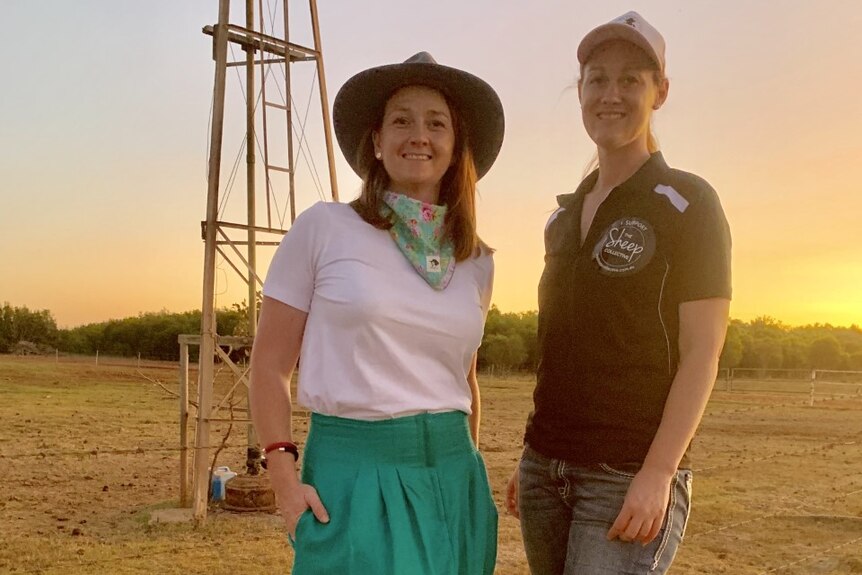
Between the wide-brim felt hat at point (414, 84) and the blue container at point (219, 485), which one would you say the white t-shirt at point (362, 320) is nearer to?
the wide-brim felt hat at point (414, 84)

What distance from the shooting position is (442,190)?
1.90 meters

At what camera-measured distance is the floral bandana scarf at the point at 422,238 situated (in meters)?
1.71

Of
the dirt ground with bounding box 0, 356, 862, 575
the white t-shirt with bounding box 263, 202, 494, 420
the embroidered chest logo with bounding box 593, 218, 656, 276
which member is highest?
the embroidered chest logo with bounding box 593, 218, 656, 276

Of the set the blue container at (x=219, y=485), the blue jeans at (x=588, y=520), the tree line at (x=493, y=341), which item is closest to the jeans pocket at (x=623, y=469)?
the blue jeans at (x=588, y=520)

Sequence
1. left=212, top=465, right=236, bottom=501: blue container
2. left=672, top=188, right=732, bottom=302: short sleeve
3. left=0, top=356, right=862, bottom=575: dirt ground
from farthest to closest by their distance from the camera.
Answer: left=212, top=465, right=236, bottom=501: blue container
left=0, top=356, right=862, bottom=575: dirt ground
left=672, top=188, right=732, bottom=302: short sleeve

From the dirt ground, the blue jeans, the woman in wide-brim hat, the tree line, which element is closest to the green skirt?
the woman in wide-brim hat

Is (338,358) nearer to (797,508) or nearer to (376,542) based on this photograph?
(376,542)

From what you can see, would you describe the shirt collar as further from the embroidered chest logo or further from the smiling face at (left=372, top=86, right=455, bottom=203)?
the smiling face at (left=372, top=86, right=455, bottom=203)

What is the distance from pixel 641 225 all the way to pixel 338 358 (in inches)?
26.1

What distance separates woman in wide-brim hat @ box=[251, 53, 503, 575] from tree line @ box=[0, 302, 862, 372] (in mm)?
33517

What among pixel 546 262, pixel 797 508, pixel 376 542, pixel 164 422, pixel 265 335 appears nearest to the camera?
pixel 376 542

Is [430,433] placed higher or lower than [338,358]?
lower

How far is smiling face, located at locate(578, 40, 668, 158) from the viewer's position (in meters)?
1.73

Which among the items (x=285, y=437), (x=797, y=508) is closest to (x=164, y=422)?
(x=797, y=508)
